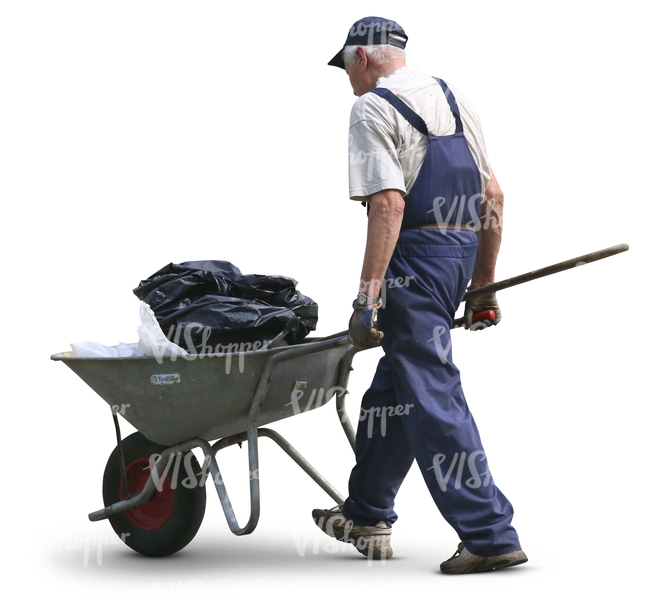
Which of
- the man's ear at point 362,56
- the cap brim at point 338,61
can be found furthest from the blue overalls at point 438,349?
the cap brim at point 338,61

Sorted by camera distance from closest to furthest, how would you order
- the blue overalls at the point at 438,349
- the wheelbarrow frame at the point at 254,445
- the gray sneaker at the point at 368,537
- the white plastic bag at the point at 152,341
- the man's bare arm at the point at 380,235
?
1. the man's bare arm at the point at 380,235
2. the blue overalls at the point at 438,349
3. the wheelbarrow frame at the point at 254,445
4. the white plastic bag at the point at 152,341
5. the gray sneaker at the point at 368,537

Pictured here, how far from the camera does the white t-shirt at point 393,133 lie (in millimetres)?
4980

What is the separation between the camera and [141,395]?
17.8ft

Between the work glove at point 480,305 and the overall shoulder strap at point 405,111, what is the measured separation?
0.74m

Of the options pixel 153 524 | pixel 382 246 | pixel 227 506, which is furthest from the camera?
pixel 153 524

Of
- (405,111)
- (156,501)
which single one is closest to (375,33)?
(405,111)

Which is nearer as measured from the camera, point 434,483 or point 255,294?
point 434,483

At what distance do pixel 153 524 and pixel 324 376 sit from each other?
0.96 metres

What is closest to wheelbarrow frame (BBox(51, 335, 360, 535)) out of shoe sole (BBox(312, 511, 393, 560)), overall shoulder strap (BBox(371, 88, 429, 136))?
shoe sole (BBox(312, 511, 393, 560))

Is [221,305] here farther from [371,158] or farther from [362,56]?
[362,56]

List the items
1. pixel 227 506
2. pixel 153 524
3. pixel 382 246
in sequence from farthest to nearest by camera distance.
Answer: pixel 153 524
pixel 227 506
pixel 382 246

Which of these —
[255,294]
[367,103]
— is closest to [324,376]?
[255,294]

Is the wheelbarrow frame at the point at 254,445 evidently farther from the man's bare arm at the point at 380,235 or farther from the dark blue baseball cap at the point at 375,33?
the dark blue baseball cap at the point at 375,33

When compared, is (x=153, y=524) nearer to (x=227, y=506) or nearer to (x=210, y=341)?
(x=227, y=506)
